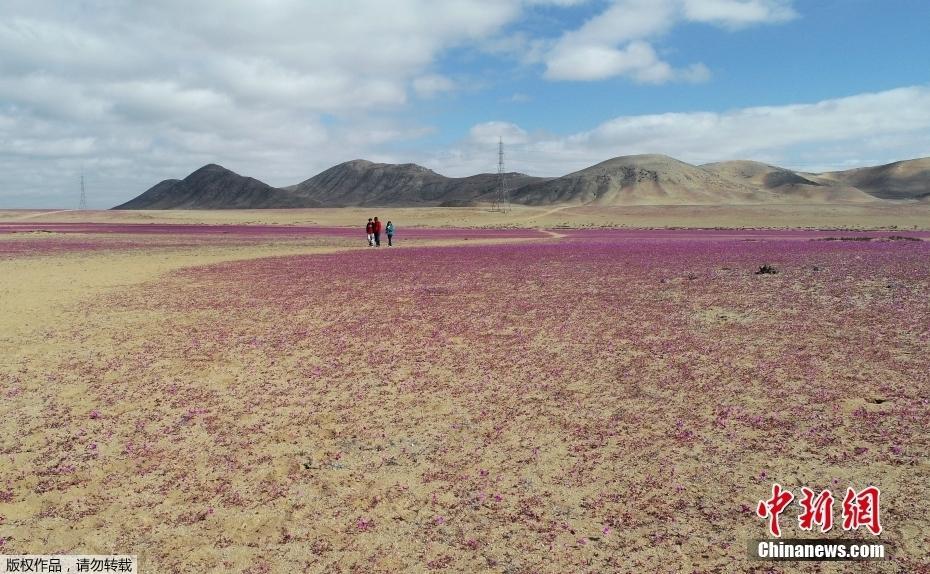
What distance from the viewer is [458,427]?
7668 millimetres

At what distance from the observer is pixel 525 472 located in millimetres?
6430

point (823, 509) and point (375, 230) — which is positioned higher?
point (375, 230)

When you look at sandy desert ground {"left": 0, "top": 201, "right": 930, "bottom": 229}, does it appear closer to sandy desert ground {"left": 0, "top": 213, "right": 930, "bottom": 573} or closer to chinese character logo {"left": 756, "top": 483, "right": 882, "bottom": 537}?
sandy desert ground {"left": 0, "top": 213, "right": 930, "bottom": 573}

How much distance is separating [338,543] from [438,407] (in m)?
3.28

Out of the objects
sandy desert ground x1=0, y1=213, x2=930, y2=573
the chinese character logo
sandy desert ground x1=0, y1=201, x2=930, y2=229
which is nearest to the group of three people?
sandy desert ground x1=0, y1=213, x2=930, y2=573

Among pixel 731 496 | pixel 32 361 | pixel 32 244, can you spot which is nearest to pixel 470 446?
pixel 731 496

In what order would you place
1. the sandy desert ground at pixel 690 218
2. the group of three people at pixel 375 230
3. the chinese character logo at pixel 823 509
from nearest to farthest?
the chinese character logo at pixel 823 509 → the group of three people at pixel 375 230 → the sandy desert ground at pixel 690 218

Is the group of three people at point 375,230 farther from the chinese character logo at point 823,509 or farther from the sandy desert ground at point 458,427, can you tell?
the chinese character logo at point 823,509

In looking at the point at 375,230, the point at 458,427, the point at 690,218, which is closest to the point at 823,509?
the point at 458,427

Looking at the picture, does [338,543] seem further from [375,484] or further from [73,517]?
[73,517]

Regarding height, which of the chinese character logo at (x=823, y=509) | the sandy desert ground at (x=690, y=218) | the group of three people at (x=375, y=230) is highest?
the sandy desert ground at (x=690, y=218)

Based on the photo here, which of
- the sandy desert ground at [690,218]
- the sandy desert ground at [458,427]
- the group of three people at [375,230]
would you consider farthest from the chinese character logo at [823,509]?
the sandy desert ground at [690,218]

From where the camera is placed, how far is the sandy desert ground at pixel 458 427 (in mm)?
5270

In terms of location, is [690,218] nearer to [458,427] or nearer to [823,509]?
[458,427]
